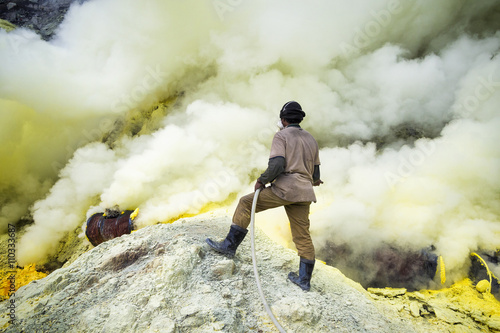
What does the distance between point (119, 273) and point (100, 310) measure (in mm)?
504

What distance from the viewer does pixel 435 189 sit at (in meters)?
4.82

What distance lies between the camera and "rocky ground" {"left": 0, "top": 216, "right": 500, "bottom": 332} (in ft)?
6.08

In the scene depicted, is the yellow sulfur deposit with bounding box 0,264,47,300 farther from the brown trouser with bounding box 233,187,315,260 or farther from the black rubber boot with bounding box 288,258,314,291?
the black rubber boot with bounding box 288,258,314,291

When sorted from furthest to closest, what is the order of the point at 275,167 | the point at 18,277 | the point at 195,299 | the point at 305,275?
the point at 18,277, the point at 305,275, the point at 275,167, the point at 195,299

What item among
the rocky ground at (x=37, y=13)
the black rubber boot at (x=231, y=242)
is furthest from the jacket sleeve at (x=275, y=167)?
the rocky ground at (x=37, y=13)

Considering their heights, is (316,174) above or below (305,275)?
above

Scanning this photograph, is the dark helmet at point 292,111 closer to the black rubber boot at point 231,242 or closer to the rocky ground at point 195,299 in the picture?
the black rubber boot at point 231,242

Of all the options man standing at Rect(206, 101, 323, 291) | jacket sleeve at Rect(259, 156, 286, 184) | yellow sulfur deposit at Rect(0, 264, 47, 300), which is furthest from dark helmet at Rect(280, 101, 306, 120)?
yellow sulfur deposit at Rect(0, 264, 47, 300)

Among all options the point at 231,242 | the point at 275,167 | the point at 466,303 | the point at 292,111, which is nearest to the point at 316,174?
the point at 275,167

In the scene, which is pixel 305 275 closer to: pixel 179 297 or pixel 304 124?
pixel 179 297

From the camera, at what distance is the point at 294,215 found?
2.54 meters

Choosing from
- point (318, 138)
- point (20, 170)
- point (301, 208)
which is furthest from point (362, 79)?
point (20, 170)

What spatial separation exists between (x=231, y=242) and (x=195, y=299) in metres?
0.73

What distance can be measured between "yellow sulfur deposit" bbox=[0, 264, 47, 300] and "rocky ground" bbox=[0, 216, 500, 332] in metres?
4.53
